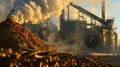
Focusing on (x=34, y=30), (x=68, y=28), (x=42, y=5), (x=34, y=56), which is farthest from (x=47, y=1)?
(x=68, y=28)

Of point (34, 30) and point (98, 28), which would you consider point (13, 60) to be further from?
point (98, 28)

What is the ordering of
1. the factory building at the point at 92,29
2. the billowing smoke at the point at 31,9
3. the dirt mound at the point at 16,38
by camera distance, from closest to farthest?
the dirt mound at the point at 16,38, the billowing smoke at the point at 31,9, the factory building at the point at 92,29

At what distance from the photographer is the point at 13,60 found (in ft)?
30.8

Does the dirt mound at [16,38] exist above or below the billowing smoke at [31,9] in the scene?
below

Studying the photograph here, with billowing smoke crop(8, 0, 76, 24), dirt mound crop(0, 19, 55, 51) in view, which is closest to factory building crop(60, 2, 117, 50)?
billowing smoke crop(8, 0, 76, 24)

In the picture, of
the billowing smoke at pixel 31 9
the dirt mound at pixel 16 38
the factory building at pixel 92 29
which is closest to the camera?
the dirt mound at pixel 16 38

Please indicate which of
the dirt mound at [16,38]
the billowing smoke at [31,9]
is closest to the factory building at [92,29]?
the billowing smoke at [31,9]

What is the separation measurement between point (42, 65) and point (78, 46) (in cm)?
3678

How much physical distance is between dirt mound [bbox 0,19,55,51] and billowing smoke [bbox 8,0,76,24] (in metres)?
5.40

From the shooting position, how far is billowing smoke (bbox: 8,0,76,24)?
25.9 m

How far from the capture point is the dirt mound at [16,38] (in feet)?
56.9

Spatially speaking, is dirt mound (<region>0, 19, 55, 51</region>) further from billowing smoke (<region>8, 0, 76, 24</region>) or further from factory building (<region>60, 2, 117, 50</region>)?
factory building (<region>60, 2, 117, 50</region>)

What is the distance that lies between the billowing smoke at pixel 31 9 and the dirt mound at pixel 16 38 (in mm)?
5396

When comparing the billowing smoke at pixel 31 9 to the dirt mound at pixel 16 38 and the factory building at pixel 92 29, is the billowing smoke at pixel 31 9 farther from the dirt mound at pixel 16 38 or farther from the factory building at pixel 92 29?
the factory building at pixel 92 29
